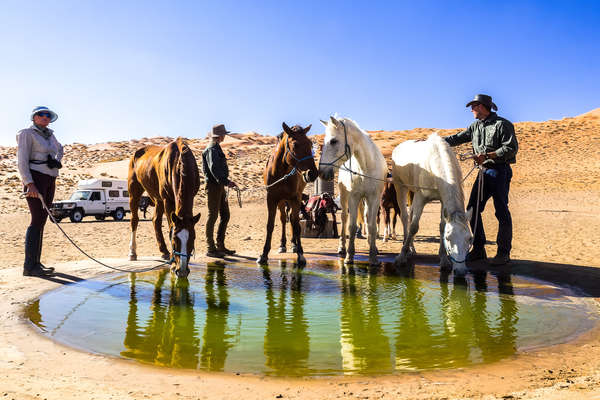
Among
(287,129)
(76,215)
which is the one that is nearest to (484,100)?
(287,129)

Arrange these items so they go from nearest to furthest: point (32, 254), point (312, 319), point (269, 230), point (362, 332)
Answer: point (362, 332) → point (312, 319) → point (32, 254) → point (269, 230)

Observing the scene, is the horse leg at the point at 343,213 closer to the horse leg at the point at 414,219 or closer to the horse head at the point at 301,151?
the horse leg at the point at 414,219

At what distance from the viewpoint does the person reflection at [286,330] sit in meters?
3.54

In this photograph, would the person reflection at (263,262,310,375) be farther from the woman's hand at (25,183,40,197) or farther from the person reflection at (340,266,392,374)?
the woman's hand at (25,183,40,197)

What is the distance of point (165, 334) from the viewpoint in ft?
13.9

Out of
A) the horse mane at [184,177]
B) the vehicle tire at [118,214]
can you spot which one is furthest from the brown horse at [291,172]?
the vehicle tire at [118,214]

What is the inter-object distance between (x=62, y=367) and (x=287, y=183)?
16.7ft

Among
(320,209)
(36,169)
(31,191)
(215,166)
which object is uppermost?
(215,166)

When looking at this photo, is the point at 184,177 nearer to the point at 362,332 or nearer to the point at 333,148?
the point at 333,148

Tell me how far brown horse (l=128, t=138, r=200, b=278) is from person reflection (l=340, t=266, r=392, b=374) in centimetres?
211

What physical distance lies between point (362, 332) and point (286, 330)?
71cm

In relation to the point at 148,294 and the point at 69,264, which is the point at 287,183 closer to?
the point at 148,294

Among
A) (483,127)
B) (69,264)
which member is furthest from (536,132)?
(69,264)

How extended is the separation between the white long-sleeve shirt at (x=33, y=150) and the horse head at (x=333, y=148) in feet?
13.6
